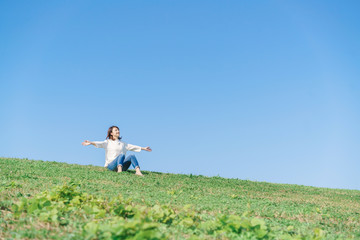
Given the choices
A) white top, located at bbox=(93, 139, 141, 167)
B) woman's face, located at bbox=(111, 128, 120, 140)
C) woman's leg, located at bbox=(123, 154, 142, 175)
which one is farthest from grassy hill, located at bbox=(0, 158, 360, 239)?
woman's face, located at bbox=(111, 128, 120, 140)

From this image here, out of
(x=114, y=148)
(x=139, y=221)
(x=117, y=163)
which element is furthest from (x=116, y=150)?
(x=139, y=221)

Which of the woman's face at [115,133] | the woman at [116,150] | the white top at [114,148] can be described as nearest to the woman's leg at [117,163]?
the woman at [116,150]

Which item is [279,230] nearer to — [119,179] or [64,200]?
[64,200]

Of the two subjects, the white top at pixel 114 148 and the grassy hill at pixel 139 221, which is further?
the white top at pixel 114 148

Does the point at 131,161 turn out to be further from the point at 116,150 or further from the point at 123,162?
the point at 116,150

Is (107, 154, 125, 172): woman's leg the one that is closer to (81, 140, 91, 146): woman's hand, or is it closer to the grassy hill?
(81, 140, 91, 146): woman's hand

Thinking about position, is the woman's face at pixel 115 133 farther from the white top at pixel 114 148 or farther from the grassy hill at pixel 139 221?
the grassy hill at pixel 139 221

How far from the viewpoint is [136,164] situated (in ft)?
43.2

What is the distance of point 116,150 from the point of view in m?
13.9

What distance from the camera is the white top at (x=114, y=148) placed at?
1389cm

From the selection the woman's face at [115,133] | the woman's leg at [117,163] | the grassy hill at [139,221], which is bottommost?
the grassy hill at [139,221]

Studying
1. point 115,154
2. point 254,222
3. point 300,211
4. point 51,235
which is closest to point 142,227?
point 51,235

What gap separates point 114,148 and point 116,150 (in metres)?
0.11

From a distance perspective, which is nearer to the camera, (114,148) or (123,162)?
(123,162)
